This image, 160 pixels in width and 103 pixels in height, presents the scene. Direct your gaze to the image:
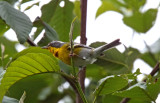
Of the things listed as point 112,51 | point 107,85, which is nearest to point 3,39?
point 112,51

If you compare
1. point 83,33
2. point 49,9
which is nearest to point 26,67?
point 83,33

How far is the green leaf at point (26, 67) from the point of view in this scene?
1.26 m

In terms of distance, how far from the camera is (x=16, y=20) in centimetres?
148

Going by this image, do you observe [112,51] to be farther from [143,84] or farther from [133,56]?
[143,84]

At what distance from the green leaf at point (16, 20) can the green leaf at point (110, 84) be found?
385 mm

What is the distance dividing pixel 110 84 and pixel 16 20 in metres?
0.51

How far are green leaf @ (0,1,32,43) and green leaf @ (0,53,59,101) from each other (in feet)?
0.53

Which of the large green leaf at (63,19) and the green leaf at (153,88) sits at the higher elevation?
the large green leaf at (63,19)

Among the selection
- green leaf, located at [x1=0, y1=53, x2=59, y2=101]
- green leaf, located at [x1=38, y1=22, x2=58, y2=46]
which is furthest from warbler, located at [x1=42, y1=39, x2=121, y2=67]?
green leaf, located at [x1=0, y1=53, x2=59, y2=101]

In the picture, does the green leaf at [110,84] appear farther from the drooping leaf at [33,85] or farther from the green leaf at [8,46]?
the green leaf at [8,46]

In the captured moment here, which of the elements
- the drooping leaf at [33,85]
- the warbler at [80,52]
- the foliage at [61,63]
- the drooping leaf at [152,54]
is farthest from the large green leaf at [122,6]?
the drooping leaf at [33,85]

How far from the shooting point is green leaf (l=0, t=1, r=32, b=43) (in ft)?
4.73

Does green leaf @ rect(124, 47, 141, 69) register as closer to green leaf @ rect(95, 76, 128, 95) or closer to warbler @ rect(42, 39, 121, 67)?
warbler @ rect(42, 39, 121, 67)

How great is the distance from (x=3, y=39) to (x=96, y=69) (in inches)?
31.5
